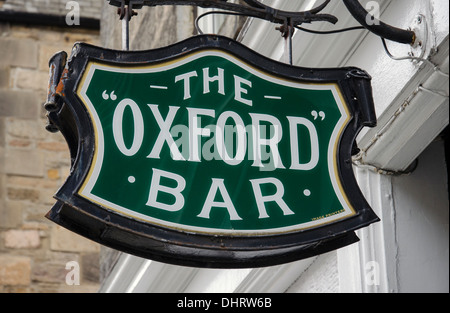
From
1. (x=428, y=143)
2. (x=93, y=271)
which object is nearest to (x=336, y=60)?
(x=428, y=143)

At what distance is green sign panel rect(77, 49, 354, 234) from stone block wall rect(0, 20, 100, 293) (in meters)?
7.37

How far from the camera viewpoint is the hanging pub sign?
11.8ft

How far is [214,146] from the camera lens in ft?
12.4

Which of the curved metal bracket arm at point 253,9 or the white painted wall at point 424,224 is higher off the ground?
the curved metal bracket arm at point 253,9

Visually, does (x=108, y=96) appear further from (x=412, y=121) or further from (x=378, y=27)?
Answer: (x=412, y=121)

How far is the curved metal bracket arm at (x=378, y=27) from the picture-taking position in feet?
13.8

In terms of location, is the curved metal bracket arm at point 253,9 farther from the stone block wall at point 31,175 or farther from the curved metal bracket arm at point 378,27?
the stone block wall at point 31,175

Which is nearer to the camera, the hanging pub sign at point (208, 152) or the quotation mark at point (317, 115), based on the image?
the hanging pub sign at point (208, 152)

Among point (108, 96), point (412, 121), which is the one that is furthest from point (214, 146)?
point (412, 121)

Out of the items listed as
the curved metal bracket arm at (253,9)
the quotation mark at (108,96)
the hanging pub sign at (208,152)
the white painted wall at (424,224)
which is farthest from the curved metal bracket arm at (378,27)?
the quotation mark at (108,96)

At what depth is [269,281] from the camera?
19.6ft

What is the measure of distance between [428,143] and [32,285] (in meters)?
7.19

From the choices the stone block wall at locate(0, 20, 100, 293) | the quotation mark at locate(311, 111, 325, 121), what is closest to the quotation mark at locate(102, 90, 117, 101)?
the quotation mark at locate(311, 111, 325, 121)

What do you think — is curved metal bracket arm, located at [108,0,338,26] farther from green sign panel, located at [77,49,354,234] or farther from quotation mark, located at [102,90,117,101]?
quotation mark, located at [102,90,117,101]
